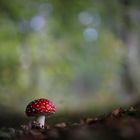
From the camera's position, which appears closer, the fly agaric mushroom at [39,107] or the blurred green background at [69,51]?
the fly agaric mushroom at [39,107]

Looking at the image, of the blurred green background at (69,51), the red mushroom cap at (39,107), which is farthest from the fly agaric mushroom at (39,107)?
the blurred green background at (69,51)

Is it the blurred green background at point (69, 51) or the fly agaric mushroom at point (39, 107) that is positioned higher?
the blurred green background at point (69, 51)

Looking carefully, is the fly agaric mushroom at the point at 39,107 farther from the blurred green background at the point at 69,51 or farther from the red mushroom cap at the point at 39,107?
the blurred green background at the point at 69,51

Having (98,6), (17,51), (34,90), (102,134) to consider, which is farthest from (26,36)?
(102,134)

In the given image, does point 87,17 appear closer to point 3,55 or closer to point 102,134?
point 3,55

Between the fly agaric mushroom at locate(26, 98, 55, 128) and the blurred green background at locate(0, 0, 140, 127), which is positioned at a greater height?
the blurred green background at locate(0, 0, 140, 127)

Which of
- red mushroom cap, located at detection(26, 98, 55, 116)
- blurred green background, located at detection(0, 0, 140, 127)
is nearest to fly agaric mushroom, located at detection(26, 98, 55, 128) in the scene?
red mushroom cap, located at detection(26, 98, 55, 116)

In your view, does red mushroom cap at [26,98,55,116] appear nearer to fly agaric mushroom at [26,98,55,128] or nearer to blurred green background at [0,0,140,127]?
fly agaric mushroom at [26,98,55,128]

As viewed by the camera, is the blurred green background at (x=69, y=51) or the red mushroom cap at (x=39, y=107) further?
the blurred green background at (x=69, y=51)
